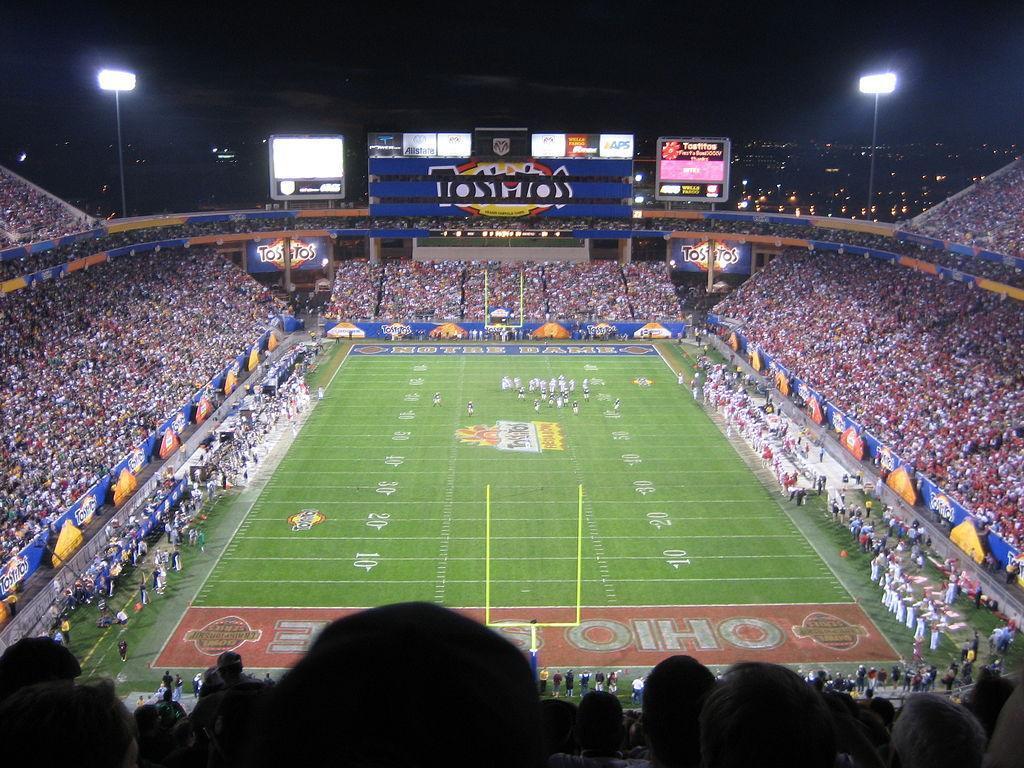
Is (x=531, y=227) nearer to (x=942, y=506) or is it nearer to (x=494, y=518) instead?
(x=494, y=518)

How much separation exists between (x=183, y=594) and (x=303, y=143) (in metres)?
41.0

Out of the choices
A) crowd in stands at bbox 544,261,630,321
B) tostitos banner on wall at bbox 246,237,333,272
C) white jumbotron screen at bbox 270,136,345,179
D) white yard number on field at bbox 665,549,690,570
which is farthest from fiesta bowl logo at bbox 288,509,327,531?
white jumbotron screen at bbox 270,136,345,179

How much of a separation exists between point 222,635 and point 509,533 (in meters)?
7.73

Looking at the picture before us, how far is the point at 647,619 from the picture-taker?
797 inches

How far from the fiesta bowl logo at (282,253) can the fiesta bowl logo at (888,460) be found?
40.4 metres

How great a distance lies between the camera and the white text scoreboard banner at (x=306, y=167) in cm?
5712

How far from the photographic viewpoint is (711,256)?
193 feet

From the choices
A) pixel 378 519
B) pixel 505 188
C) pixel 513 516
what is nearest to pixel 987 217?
pixel 513 516

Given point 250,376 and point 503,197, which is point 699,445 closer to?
point 250,376

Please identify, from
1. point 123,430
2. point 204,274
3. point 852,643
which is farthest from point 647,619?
point 204,274

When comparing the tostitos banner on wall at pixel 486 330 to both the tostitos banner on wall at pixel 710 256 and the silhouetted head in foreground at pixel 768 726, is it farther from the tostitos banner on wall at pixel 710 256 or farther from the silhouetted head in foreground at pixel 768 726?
the silhouetted head in foreground at pixel 768 726

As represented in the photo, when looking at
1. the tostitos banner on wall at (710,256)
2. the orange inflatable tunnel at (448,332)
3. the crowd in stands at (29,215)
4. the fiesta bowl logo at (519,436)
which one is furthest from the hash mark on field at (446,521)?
the tostitos banner on wall at (710,256)

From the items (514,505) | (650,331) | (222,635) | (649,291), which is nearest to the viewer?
(222,635)

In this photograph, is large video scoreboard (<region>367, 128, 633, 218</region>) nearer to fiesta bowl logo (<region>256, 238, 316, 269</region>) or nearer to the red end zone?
fiesta bowl logo (<region>256, 238, 316, 269</region>)
